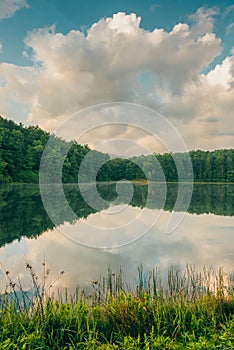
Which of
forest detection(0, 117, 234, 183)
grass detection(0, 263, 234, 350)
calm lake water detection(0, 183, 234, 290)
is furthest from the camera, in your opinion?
forest detection(0, 117, 234, 183)

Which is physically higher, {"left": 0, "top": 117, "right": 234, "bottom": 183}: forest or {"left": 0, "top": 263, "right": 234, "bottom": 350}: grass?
{"left": 0, "top": 117, "right": 234, "bottom": 183}: forest

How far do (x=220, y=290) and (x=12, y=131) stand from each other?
117ft

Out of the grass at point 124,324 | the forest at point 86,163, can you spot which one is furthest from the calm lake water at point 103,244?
the forest at point 86,163

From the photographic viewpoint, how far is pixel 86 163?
1972 inches

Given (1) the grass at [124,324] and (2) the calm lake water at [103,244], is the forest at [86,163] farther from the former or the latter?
(1) the grass at [124,324]

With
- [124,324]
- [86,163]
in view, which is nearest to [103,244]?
[124,324]

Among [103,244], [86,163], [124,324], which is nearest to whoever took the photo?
[124,324]

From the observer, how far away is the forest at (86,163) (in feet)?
116

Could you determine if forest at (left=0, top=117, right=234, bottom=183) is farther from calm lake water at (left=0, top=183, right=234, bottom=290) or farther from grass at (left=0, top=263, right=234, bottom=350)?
grass at (left=0, top=263, right=234, bottom=350)

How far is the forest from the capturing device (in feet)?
116

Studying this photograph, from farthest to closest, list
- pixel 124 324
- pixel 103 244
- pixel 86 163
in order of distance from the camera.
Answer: pixel 86 163 → pixel 103 244 → pixel 124 324

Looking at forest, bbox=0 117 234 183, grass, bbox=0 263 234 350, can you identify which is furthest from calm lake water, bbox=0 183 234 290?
forest, bbox=0 117 234 183

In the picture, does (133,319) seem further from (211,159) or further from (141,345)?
(211,159)

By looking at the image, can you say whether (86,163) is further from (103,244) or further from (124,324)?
(124,324)
